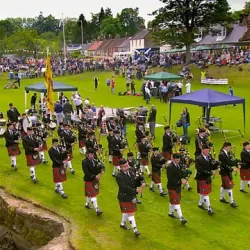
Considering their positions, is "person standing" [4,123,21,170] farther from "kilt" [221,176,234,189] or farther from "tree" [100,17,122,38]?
"tree" [100,17,122,38]

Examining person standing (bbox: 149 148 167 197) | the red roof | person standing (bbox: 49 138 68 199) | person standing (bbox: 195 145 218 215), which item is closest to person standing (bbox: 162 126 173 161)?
person standing (bbox: 149 148 167 197)

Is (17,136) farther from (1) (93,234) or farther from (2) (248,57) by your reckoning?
(2) (248,57)

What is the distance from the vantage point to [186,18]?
1973 inches

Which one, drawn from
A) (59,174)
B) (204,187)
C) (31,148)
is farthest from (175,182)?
(31,148)

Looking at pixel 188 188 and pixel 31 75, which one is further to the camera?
pixel 31 75

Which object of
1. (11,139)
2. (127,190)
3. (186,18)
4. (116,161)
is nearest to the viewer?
(127,190)

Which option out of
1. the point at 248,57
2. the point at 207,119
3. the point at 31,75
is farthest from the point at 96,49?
the point at 207,119

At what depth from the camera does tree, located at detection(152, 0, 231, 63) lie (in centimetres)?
4938

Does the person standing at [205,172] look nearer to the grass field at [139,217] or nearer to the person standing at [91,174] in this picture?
the grass field at [139,217]

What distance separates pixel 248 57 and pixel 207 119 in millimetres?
25523

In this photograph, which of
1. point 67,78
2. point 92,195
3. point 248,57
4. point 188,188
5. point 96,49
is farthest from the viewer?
point 96,49

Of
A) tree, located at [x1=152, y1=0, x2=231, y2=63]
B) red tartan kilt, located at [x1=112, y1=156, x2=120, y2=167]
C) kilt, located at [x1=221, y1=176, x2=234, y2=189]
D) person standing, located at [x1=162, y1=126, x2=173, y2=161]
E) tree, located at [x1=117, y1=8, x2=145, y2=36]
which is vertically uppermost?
tree, located at [x1=117, y1=8, x2=145, y2=36]

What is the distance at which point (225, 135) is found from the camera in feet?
71.6

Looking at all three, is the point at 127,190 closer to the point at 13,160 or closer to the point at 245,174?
the point at 245,174
